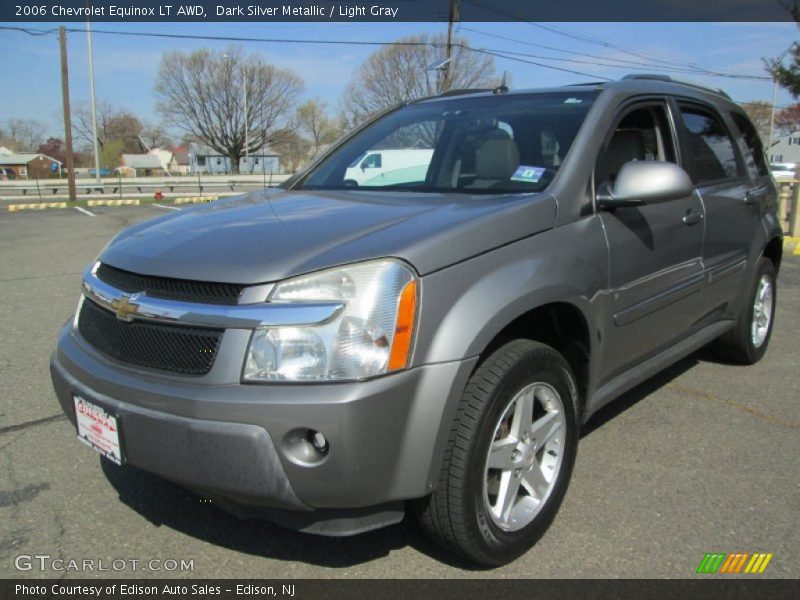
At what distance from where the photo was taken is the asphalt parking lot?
248cm

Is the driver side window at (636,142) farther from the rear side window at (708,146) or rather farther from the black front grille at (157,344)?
the black front grille at (157,344)

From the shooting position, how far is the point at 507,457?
2408 mm

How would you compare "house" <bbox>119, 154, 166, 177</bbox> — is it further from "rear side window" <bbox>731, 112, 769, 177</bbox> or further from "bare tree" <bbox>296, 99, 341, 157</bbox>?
"rear side window" <bbox>731, 112, 769, 177</bbox>

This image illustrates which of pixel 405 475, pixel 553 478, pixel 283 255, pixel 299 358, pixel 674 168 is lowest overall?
pixel 553 478

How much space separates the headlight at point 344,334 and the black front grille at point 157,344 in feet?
0.57

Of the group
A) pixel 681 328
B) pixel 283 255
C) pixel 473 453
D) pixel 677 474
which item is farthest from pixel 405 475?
pixel 681 328

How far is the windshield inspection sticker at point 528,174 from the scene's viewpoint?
2893 millimetres

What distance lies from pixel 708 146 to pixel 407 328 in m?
2.86

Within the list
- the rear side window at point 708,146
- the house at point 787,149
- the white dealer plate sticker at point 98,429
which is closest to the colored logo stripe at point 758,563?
the rear side window at point 708,146

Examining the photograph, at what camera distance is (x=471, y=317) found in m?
2.17

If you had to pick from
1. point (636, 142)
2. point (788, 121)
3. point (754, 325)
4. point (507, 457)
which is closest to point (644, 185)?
point (636, 142)

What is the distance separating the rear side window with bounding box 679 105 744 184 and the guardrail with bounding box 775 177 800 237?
29.9ft
